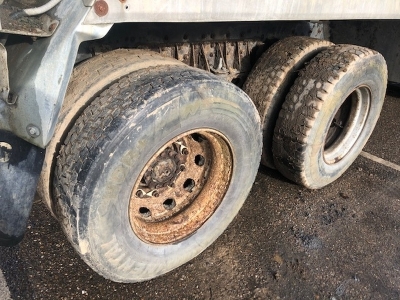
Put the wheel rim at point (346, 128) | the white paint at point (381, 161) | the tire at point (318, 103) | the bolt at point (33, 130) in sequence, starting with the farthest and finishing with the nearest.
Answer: the white paint at point (381, 161) → the wheel rim at point (346, 128) → the tire at point (318, 103) → the bolt at point (33, 130)

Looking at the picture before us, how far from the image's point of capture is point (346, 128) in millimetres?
3223

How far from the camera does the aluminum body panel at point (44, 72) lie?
57.1 inches

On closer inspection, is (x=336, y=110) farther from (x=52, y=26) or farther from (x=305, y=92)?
(x=52, y=26)

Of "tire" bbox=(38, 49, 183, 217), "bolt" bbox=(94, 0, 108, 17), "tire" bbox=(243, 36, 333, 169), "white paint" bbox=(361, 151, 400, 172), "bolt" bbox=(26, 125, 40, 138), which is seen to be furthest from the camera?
"white paint" bbox=(361, 151, 400, 172)

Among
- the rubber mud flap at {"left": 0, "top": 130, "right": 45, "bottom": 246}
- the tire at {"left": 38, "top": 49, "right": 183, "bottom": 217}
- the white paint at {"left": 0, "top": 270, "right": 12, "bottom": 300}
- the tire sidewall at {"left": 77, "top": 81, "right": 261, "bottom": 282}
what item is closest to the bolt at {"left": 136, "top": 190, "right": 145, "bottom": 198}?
the tire sidewall at {"left": 77, "top": 81, "right": 261, "bottom": 282}

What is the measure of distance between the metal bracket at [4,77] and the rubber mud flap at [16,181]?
154 millimetres

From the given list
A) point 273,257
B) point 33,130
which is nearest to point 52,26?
point 33,130

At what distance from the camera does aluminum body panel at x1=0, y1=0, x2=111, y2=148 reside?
4.76 feet

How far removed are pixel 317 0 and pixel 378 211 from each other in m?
1.61

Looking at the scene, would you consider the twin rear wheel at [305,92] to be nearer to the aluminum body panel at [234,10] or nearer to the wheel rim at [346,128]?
the wheel rim at [346,128]

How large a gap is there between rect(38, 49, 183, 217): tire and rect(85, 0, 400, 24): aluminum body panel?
1.03 feet

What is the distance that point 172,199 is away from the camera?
235cm

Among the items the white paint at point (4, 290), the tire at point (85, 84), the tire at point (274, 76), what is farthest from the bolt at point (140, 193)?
the tire at point (274, 76)

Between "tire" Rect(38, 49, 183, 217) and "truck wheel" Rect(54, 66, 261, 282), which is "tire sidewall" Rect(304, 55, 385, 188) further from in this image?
"tire" Rect(38, 49, 183, 217)
